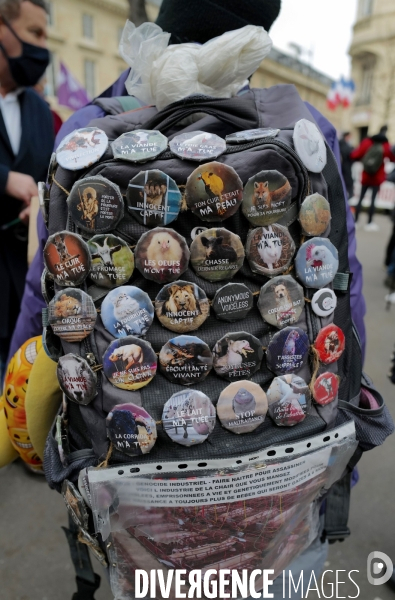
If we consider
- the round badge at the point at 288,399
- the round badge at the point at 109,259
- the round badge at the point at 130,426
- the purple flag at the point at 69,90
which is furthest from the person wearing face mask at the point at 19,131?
the purple flag at the point at 69,90

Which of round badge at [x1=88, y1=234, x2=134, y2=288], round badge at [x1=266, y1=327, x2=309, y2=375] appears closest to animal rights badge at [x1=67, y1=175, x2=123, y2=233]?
round badge at [x1=88, y1=234, x2=134, y2=288]

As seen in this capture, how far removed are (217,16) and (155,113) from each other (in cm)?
35

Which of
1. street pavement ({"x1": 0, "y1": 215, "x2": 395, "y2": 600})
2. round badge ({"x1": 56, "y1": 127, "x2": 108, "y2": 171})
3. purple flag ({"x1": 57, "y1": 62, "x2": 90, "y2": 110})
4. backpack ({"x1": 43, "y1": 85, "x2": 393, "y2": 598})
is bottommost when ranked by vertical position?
street pavement ({"x1": 0, "y1": 215, "x2": 395, "y2": 600})

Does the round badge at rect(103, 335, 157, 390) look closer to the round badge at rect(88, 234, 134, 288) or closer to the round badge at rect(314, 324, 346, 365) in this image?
the round badge at rect(88, 234, 134, 288)

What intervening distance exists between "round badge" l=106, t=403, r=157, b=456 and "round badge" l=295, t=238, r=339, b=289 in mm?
361

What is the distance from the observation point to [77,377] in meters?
0.69

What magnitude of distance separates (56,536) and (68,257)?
1553 millimetres

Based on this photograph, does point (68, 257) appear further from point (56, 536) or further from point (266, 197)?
point (56, 536)

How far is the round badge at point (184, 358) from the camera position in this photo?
701 mm

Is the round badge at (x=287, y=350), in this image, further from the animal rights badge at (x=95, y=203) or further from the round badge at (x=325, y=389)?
the animal rights badge at (x=95, y=203)

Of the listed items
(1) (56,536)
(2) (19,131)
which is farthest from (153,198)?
(1) (56,536)

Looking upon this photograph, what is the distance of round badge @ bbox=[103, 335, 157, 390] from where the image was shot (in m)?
0.69

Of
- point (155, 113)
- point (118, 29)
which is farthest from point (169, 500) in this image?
point (118, 29)

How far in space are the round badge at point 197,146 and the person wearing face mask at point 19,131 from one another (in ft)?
2.96
